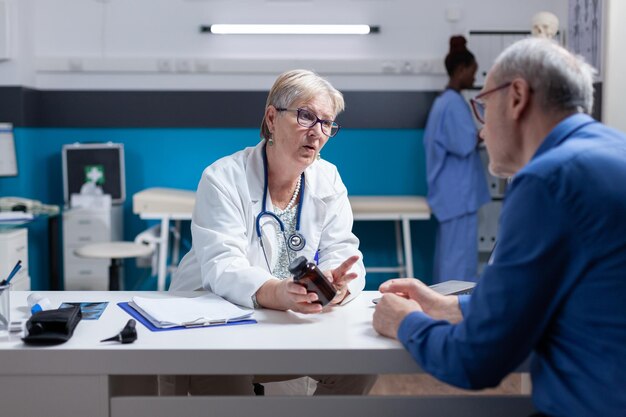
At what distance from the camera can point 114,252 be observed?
4.70 metres

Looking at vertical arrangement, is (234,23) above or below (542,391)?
above

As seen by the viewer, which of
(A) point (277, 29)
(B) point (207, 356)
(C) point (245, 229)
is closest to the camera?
(B) point (207, 356)

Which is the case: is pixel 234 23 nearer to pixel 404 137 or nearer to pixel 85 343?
pixel 404 137

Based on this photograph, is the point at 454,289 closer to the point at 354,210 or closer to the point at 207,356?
the point at 207,356

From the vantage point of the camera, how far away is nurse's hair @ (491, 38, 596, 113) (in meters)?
1.41

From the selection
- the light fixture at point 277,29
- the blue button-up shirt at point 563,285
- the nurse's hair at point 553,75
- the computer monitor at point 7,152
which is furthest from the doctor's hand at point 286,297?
the light fixture at point 277,29

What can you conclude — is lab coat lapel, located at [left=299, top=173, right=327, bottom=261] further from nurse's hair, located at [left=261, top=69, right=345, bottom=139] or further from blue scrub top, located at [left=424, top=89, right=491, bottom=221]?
blue scrub top, located at [left=424, top=89, right=491, bottom=221]

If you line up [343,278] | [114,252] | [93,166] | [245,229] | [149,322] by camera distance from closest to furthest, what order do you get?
1. [149,322]
2. [343,278]
3. [245,229]
4. [114,252]
5. [93,166]

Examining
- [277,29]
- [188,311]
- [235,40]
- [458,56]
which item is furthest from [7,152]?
[188,311]

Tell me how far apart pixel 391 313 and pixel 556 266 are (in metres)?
0.45

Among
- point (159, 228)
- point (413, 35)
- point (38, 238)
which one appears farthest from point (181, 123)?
point (413, 35)

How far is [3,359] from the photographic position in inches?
61.8

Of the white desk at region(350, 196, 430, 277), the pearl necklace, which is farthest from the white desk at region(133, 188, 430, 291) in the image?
the pearl necklace

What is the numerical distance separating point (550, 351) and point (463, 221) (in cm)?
365
